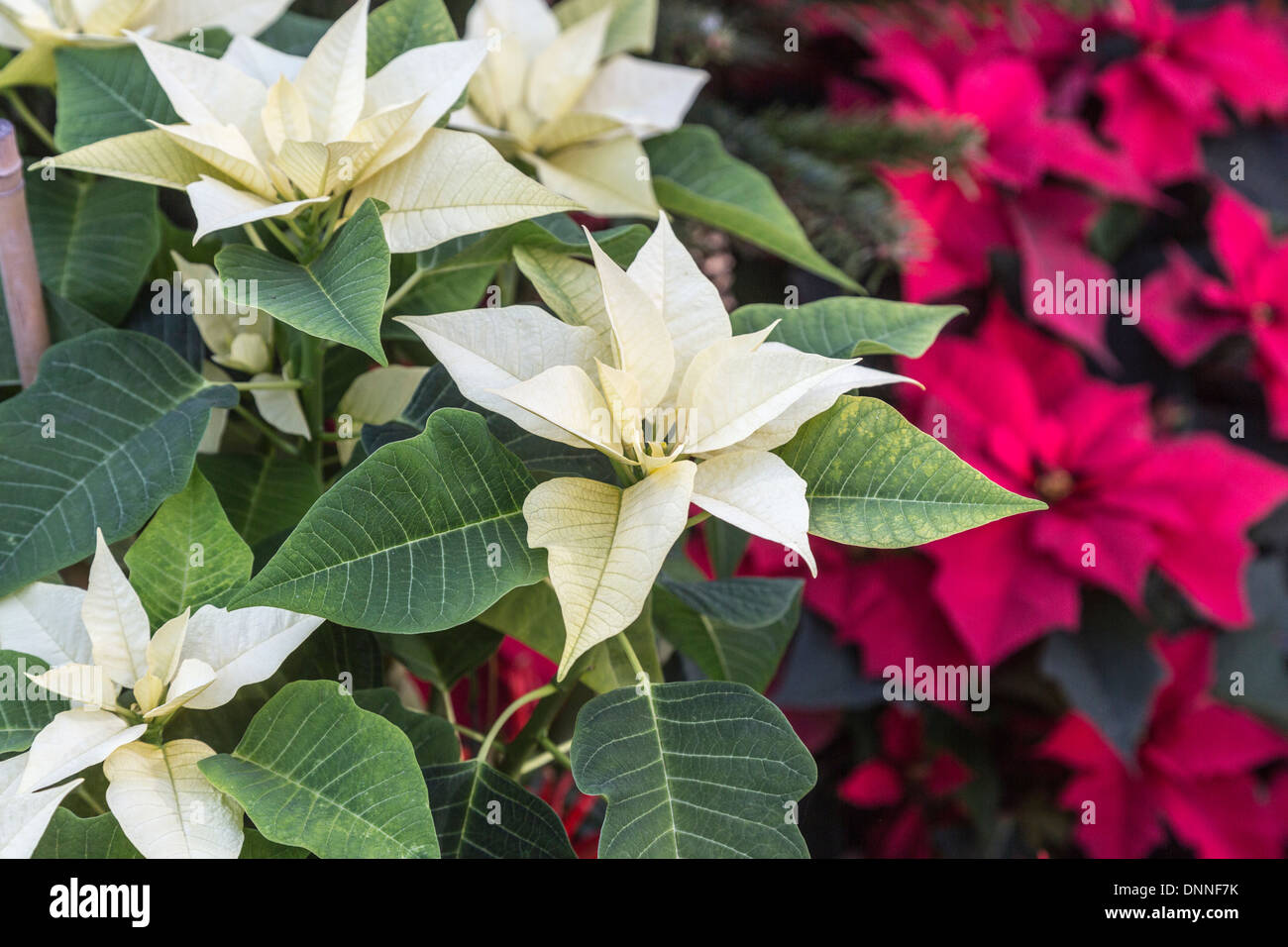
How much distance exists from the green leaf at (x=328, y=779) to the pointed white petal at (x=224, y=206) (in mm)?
143

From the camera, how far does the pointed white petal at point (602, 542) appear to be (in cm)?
29

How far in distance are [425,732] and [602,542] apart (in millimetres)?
119

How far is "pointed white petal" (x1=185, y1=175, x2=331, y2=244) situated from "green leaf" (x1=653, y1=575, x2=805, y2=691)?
0.19m

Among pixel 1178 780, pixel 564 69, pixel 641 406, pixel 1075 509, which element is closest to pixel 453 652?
pixel 641 406

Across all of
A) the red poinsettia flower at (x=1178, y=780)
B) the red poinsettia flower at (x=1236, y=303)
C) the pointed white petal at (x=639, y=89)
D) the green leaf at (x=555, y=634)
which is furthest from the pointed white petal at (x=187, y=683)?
the red poinsettia flower at (x=1236, y=303)

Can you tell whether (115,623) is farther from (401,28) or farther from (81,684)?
(401,28)

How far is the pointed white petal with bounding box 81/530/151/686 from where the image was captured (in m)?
0.32

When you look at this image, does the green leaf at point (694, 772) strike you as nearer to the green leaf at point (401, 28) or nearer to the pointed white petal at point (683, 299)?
the pointed white petal at point (683, 299)

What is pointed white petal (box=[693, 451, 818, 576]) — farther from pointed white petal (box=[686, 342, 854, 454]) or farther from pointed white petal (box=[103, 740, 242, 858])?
pointed white petal (box=[103, 740, 242, 858])

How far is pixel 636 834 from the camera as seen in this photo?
1.01ft

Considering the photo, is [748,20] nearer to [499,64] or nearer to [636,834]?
[499,64]

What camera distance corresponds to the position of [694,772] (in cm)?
32

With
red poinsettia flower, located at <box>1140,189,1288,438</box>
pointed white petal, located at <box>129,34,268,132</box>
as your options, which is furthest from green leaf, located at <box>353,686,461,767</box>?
red poinsettia flower, located at <box>1140,189,1288,438</box>
